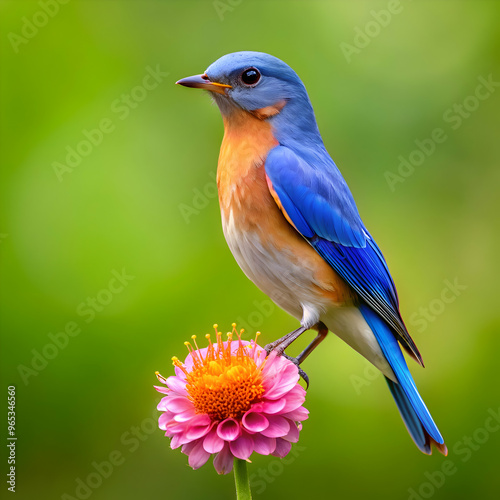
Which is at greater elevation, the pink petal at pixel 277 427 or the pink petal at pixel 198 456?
the pink petal at pixel 277 427

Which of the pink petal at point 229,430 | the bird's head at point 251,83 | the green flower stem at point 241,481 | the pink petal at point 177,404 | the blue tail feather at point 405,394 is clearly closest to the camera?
the green flower stem at point 241,481

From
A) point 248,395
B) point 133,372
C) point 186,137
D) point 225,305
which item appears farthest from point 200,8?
point 248,395

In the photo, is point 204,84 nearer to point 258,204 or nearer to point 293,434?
point 258,204

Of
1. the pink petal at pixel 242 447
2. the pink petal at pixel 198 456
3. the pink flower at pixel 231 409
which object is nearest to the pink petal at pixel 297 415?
the pink flower at pixel 231 409

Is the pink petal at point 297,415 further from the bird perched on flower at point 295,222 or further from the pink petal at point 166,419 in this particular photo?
the bird perched on flower at point 295,222

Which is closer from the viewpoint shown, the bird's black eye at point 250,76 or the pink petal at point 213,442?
the pink petal at point 213,442

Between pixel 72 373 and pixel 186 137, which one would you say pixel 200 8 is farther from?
pixel 72 373
